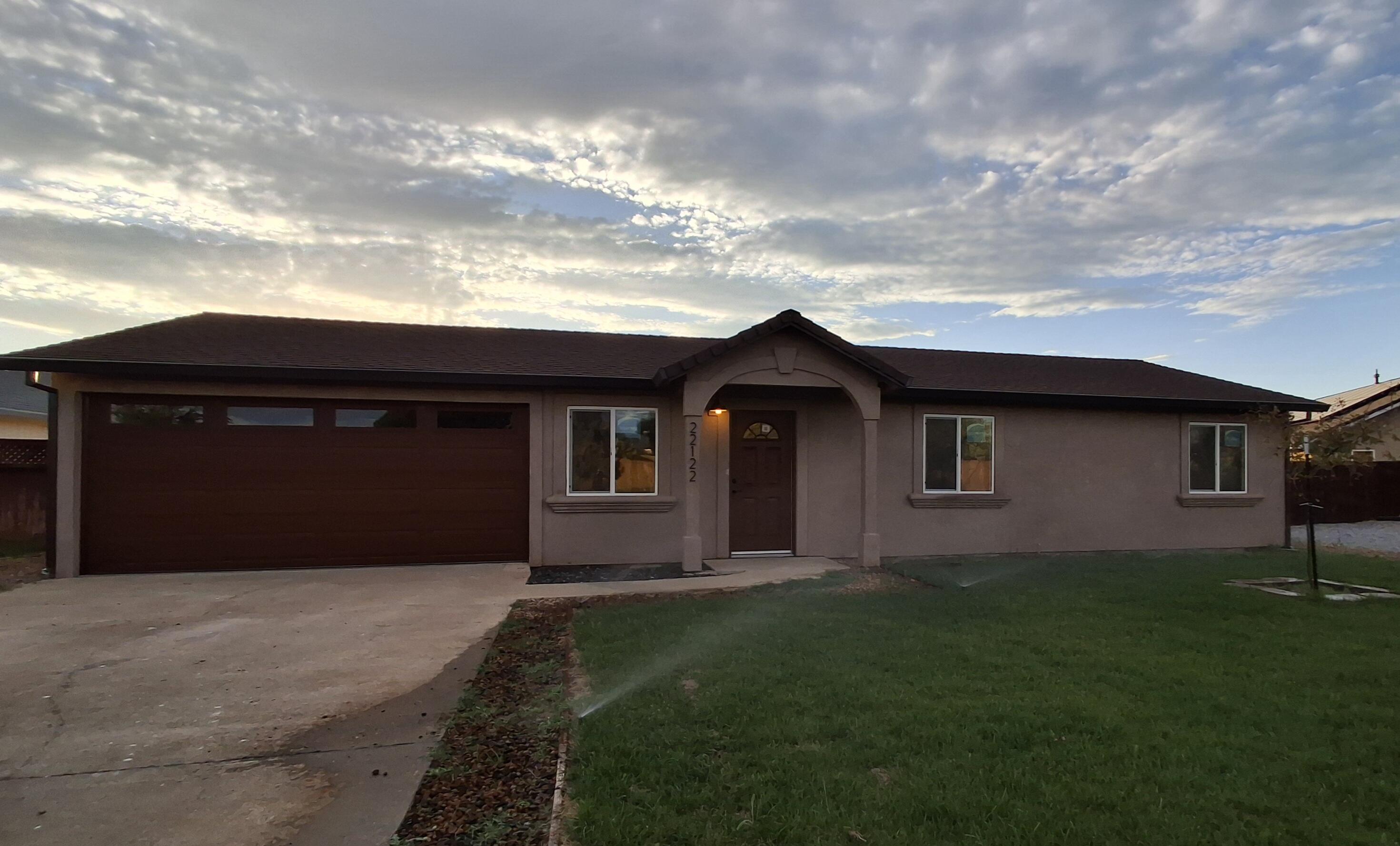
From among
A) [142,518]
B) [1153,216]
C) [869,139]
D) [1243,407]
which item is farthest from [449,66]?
[1243,407]

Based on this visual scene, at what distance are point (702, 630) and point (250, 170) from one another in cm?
977

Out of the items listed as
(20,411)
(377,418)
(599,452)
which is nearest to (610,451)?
(599,452)

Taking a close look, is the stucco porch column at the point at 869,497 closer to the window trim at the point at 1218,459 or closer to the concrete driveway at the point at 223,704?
the concrete driveway at the point at 223,704

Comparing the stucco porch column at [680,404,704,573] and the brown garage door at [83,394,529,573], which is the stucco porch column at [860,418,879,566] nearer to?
the stucco porch column at [680,404,704,573]

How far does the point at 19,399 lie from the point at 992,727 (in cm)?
2661

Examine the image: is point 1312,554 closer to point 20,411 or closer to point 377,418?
point 377,418

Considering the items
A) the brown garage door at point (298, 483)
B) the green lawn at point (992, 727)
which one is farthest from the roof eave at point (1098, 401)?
the brown garage door at point (298, 483)

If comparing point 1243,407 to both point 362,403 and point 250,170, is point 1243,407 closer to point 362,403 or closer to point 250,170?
point 362,403

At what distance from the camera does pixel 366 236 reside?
1301 centimetres

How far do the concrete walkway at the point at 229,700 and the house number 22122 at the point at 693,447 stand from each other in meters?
1.73

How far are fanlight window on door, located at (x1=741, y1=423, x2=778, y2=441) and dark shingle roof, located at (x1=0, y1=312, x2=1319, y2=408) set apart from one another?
5.16 ft

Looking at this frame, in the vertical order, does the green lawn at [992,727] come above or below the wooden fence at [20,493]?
below

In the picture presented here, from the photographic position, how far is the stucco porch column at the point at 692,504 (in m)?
10.0

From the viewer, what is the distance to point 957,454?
11.8m
